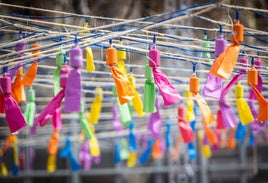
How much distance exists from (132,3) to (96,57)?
56cm

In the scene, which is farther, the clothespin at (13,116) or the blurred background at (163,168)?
the blurred background at (163,168)

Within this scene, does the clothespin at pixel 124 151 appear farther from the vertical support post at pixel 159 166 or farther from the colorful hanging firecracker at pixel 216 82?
the colorful hanging firecracker at pixel 216 82

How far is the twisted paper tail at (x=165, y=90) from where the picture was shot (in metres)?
2.78

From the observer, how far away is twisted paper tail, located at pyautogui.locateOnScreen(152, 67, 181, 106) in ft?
9.13

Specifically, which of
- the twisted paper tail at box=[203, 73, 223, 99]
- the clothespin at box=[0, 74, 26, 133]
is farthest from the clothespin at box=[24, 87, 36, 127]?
the twisted paper tail at box=[203, 73, 223, 99]

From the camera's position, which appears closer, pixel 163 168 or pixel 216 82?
pixel 216 82

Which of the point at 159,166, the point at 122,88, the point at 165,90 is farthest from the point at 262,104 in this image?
the point at 159,166

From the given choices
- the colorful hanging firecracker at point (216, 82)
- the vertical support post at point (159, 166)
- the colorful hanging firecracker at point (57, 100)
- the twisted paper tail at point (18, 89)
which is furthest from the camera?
the vertical support post at point (159, 166)

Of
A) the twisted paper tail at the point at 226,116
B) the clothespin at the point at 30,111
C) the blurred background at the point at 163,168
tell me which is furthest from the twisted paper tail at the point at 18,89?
the blurred background at the point at 163,168

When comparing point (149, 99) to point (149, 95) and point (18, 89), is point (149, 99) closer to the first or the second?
point (149, 95)

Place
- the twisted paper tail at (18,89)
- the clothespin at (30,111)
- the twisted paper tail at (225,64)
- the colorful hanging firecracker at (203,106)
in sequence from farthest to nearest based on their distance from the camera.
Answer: the clothespin at (30,111)
the twisted paper tail at (18,89)
the colorful hanging firecracker at (203,106)
the twisted paper tail at (225,64)

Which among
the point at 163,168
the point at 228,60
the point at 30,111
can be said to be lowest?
the point at 163,168

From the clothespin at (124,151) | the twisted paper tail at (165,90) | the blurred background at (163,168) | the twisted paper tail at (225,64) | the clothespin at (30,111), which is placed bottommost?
the blurred background at (163,168)

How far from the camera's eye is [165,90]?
2807 millimetres
